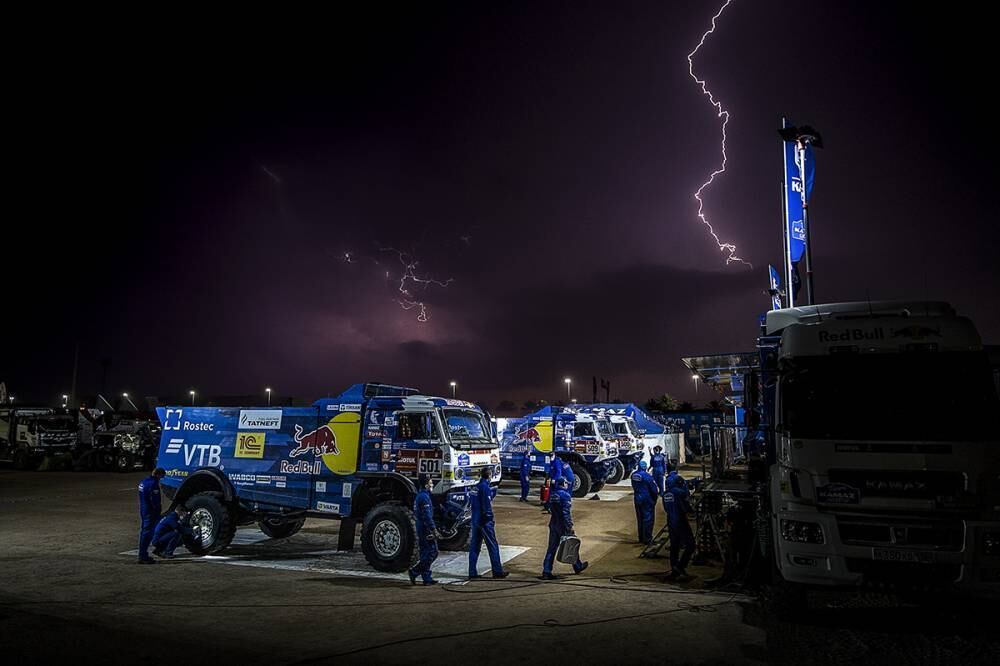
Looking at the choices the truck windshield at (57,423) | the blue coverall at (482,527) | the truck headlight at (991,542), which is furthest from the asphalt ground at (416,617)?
the truck windshield at (57,423)

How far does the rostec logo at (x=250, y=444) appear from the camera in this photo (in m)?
10.6

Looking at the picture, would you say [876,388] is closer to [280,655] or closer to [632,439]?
[280,655]

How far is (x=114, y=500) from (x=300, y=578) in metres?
12.6

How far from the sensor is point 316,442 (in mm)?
10203

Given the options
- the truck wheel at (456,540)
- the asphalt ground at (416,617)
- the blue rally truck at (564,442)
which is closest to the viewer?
the asphalt ground at (416,617)

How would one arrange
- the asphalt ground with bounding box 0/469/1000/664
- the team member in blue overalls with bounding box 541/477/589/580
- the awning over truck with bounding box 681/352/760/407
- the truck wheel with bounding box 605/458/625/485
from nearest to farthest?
1. the asphalt ground with bounding box 0/469/1000/664
2. the team member in blue overalls with bounding box 541/477/589/580
3. the awning over truck with bounding box 681/352/760/407
4. the truck wheel with bounding box 605/458/625/485

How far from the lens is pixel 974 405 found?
6.13 m

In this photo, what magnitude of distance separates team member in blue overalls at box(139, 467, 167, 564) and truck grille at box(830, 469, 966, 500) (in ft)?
32.3

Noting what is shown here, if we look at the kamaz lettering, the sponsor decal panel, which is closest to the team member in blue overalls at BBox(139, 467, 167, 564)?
the sponsor decal panel

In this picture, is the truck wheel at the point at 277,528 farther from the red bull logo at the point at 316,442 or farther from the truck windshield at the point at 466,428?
the truck windshield at the point at 466,428

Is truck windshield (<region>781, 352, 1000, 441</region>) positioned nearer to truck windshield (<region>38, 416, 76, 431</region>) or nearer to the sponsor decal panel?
the sponsor decal panel

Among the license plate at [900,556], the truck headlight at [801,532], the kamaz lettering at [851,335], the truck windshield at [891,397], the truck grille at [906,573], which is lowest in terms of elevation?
the truck grille at [906,573]

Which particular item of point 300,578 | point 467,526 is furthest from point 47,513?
point 467,526

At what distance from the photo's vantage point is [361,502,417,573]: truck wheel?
8898 millimetres
